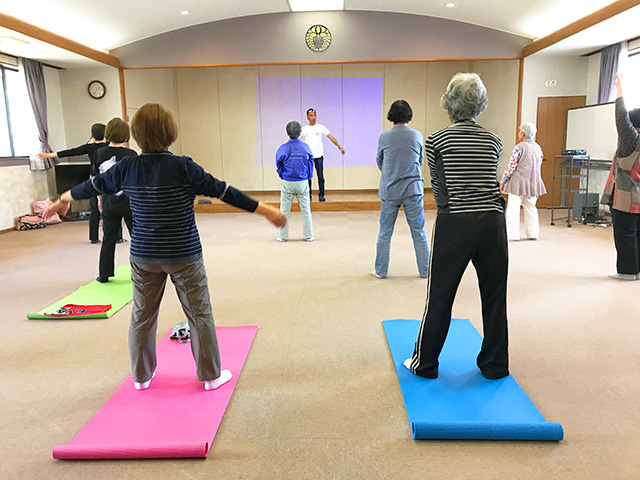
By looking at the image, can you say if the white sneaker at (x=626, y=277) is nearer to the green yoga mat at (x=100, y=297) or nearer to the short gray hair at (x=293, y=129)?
the short gray hair at (x=293, y=129)

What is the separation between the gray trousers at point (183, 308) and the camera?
2287mm

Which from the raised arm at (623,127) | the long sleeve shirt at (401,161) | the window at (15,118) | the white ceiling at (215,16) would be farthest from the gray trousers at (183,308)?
the window at (15,118)

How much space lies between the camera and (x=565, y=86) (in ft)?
29.0

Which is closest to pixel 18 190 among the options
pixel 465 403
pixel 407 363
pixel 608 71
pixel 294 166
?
pixel 294 166

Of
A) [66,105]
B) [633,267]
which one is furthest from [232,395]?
[66,105]

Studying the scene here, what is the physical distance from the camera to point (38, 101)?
8.12 meters

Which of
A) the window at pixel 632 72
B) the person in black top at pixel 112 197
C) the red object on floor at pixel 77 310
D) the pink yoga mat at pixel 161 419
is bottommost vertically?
the red object on floor at pixel 77 310

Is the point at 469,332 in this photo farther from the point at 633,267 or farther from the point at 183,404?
the point at 633,267

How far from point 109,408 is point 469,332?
2.05m

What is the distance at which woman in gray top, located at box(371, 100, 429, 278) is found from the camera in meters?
4.18

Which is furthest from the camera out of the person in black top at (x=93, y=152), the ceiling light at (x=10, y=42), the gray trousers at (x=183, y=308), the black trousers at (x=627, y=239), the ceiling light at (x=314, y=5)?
the ceiling light at (x=314, y=5)

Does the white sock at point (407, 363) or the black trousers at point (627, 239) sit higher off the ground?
the black trousers at point (627, 239)

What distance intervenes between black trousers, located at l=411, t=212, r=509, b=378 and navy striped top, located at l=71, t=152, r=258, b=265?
0.88m

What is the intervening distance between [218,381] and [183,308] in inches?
16.9
